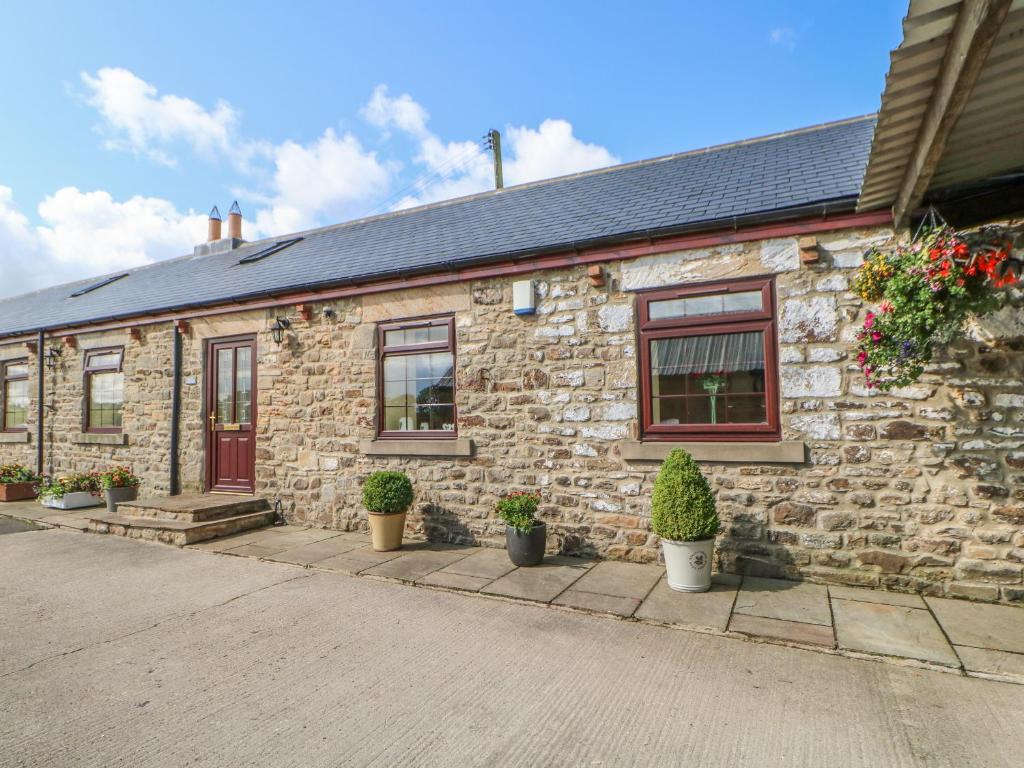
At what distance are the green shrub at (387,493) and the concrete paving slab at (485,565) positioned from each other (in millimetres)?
976

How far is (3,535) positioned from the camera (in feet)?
24.4

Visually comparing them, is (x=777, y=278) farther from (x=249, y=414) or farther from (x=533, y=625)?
(x=249, y=414)

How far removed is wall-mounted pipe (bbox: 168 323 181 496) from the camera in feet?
29.0

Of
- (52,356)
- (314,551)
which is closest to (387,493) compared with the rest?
(314,551)

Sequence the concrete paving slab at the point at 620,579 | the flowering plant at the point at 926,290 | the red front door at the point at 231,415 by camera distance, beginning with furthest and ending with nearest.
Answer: the red front door at the point at 231,415 → the concrete paving slab at the point at 620,579 → the flowering plant at the point at 926,290

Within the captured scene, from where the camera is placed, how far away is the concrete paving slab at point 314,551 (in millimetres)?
5926

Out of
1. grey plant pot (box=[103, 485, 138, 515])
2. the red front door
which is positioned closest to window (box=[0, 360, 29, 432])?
grey plant pot (box=[103, 485, 138, 515])

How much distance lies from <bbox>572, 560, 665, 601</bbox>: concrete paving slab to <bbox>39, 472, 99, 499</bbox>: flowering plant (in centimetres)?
906

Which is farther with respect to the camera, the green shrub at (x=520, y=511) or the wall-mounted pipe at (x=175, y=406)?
the wall-mounted pipe at (x=175, y=406)

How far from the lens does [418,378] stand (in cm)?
704

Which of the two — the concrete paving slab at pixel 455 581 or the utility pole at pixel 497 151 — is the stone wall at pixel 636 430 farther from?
the utility pole at pixel 497 151

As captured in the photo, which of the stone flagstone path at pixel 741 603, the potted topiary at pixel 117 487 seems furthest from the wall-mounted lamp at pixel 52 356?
the stone flagstone path at pixel 741 603

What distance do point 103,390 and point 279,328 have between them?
4.84 metres

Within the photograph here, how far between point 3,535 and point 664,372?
345 inches
